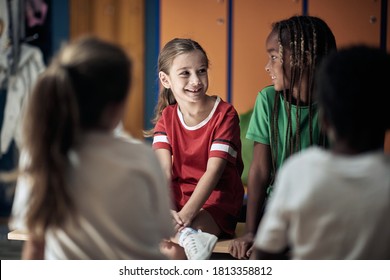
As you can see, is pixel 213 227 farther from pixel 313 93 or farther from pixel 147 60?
pixel 147 60

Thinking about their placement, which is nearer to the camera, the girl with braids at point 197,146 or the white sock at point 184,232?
the white sock at point 184,232

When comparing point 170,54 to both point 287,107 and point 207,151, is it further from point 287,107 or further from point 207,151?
point 287,107

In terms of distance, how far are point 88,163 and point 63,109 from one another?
0.11 meters

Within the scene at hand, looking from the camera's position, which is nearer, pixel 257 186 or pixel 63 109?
pixel 63 109

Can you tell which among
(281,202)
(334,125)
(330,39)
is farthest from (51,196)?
(330,39)

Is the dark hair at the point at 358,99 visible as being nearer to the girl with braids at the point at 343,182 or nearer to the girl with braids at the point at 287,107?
the girl with braids at the point at 343,182

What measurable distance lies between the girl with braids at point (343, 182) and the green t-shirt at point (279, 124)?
0.80 m

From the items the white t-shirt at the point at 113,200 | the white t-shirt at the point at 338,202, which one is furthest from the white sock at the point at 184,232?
the white t-shirt at the point at 338,202

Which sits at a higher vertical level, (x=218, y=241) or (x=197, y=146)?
(x=197, y=146)

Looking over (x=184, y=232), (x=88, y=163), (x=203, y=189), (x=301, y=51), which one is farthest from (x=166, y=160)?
(x=88, y=163)

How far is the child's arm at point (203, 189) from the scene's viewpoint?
2.00 metres

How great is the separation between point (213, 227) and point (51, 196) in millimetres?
942

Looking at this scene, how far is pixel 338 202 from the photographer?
3.56ft

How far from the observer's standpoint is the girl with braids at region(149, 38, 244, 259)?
6.77ft
